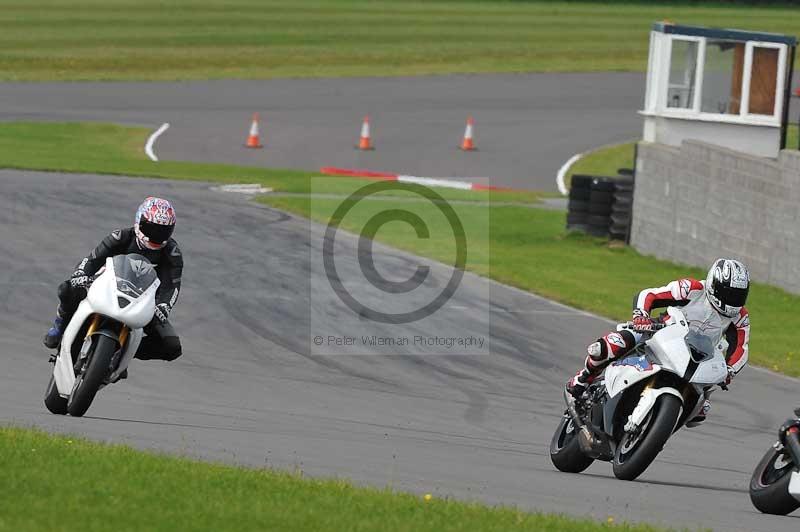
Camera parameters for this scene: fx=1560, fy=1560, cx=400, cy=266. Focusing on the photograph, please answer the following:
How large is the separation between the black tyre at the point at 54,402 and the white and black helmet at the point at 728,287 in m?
4.67

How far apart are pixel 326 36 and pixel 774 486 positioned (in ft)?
172

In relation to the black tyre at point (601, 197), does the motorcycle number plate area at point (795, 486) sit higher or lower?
higher

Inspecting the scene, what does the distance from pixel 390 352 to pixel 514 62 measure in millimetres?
41225

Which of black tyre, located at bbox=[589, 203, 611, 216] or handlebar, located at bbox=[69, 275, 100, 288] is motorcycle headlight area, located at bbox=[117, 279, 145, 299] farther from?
black tyre, located at bbox=[589, 203, 611, 216]

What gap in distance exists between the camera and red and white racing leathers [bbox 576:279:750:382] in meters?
10.3

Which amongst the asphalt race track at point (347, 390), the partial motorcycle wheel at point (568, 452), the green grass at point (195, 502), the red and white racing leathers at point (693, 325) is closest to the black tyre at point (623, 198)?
the asphalt race track at point (347, 390)

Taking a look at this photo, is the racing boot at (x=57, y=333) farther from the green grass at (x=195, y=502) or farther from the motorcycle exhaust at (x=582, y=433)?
the motorcycle exhaust at (x=582, y=433)

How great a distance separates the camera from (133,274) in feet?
36.5

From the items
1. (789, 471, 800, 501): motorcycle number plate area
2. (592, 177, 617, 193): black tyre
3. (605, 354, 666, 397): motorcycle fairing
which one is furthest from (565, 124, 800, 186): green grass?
(789, 471, 800, 501): motorcycle number plate area

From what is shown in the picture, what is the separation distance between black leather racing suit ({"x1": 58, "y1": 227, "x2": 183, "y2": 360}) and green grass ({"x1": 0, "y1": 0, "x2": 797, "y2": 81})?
126 feet

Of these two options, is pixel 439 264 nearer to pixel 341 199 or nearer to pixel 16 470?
pixel 341 199

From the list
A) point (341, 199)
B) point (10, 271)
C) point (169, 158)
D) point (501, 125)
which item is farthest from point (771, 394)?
point (501, 125)

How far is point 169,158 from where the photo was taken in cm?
3544

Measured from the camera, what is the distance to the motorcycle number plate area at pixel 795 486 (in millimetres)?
8828
